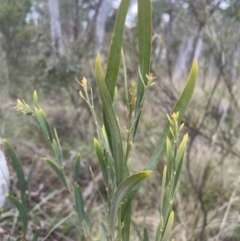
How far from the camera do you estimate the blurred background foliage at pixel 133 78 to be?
7.11ft

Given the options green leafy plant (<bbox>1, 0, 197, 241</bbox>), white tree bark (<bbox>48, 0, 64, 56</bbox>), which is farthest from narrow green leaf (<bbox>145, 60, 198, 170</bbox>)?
white tree bark (<bbox>48, 0, 64, 56</bbox>)

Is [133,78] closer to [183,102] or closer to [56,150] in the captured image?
[56,150]

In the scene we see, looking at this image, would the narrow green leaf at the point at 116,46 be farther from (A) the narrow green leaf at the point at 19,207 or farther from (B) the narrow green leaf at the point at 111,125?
Answer: (A) the narrow green leaf at the point at 19,207

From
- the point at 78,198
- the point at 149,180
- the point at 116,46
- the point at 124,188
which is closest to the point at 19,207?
the point at 78,198

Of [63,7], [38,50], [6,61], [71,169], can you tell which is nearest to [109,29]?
[63,7]

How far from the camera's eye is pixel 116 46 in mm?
611

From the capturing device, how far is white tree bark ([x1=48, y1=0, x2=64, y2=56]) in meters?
2.86

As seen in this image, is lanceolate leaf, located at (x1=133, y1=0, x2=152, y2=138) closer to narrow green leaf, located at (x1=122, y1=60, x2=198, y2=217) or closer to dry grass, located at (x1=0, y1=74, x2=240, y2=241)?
narrow green leaf, located at (x1=122, y1=60, x2=198, y2=217)

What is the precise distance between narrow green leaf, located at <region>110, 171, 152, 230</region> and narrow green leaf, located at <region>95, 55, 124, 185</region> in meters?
0.04

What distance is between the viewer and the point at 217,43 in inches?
89.7

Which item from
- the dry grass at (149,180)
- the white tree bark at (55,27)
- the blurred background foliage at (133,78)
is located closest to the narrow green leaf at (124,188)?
the dry grass at (149,180)

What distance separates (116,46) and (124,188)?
224 millimetres

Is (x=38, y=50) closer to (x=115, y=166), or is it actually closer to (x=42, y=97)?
(x=42, y=97)

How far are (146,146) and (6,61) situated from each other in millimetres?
1246
